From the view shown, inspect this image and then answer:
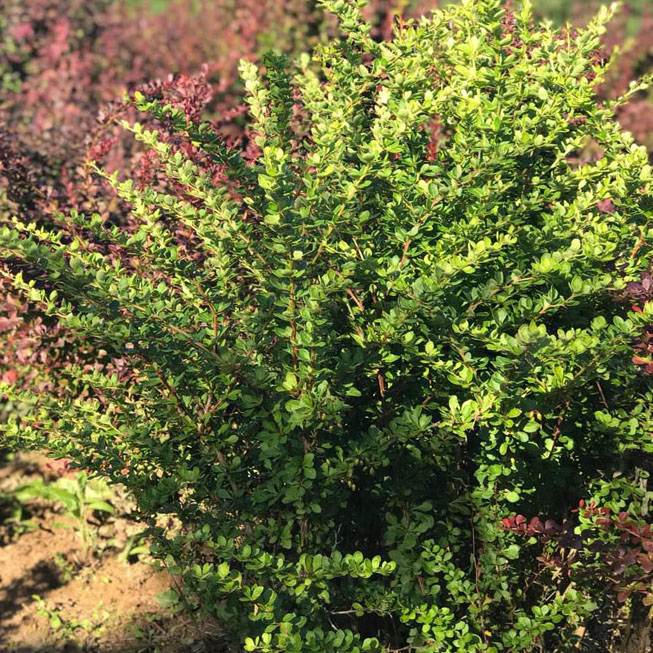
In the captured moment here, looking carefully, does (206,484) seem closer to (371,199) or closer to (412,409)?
(412,409)

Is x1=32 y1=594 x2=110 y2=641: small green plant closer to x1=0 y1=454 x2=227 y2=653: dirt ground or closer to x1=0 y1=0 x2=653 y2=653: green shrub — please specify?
x1=0 y1=454 x2=227 y2=653: dirt ground

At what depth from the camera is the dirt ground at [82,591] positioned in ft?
12.2

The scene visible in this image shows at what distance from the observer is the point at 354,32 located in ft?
9.70

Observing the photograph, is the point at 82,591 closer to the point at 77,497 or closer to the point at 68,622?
the point at 68,622

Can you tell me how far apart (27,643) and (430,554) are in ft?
6.53

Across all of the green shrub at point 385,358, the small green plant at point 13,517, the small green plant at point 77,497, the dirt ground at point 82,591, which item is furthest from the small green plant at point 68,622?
the green shrub at point 385,358

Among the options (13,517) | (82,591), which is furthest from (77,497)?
(82,591)

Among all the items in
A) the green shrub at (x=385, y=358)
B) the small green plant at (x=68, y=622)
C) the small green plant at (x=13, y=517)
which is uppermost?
the green shrub at (x=385, y=358)

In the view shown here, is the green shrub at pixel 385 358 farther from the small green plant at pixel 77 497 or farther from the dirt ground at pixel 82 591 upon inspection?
the small green plant at pixel 77 497

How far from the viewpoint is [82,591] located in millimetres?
4082

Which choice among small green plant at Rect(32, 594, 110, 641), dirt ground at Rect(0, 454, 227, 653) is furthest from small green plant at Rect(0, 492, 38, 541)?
small green plant at Rect(32, 594, 110, 641)

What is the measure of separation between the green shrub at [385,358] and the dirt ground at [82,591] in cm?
91

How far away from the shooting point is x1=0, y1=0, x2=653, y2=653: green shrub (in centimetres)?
248

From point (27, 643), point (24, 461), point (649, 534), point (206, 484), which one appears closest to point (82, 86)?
point (24, 461)
